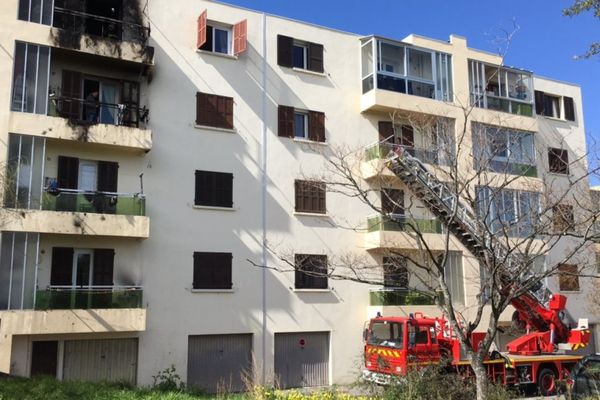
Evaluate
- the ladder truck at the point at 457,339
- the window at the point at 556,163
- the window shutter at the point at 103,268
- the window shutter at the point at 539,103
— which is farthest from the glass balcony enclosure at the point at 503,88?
the window shutter at the point at 103,268

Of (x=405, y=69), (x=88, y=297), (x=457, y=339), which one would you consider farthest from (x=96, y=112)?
(x=457, y=339)

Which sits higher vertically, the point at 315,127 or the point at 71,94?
the point at 315,127

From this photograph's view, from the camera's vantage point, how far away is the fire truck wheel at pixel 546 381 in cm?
2052

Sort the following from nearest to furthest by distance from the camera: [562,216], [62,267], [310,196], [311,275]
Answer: [562,216] < [62,267] < [311,275] < [310,196]

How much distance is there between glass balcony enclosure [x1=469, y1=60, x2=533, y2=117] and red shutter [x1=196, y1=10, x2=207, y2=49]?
532 inches

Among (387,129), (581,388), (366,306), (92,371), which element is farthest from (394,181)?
(92,371)

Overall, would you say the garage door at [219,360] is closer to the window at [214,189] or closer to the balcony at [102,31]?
the window at [214,189]

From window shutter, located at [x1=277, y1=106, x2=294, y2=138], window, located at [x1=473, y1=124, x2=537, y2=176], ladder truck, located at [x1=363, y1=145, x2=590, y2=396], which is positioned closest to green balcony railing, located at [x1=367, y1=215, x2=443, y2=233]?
ladder truck, located at [x1=363, y1=145, x2=590, y2=396]

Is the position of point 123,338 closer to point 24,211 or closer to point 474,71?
point 24,211

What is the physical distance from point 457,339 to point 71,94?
601 inches

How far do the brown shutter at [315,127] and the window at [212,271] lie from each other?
649 centimetres

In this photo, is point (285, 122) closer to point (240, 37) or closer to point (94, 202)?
point (240, 37)

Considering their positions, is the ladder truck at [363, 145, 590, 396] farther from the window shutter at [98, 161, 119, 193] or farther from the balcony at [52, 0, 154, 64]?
the balcony at [52, 0, 154, 64]

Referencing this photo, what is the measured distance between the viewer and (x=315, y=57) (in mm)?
25859
